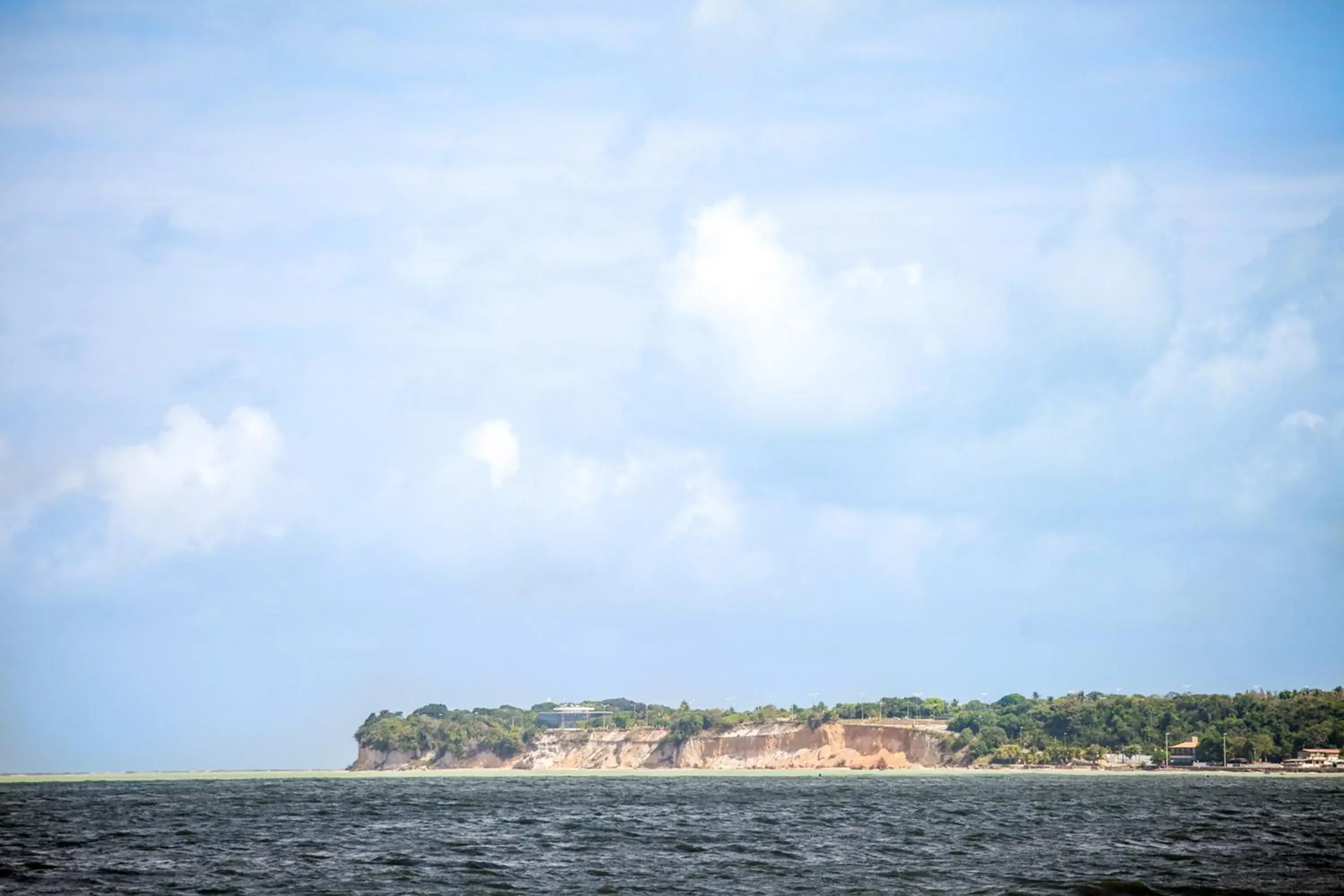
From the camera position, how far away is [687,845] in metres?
66.6

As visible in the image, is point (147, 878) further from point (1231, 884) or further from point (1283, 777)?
point (1283, 777)

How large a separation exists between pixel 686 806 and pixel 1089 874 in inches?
2411

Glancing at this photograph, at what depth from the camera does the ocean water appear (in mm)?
49188

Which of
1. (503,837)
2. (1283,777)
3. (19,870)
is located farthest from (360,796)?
(1283,777)

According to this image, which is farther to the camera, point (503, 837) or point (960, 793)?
point (960, 793)

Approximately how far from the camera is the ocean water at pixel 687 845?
49.2 meters

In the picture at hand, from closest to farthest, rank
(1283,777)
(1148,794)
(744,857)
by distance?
1. (744,857)
2. (1148,794)
3. (1283,777)

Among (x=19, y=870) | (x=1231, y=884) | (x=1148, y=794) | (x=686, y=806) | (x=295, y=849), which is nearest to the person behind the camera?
(x=1231, y=884)

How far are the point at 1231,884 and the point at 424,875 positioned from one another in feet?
98.7

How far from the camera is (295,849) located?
65.4m

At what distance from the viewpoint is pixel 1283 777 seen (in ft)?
640

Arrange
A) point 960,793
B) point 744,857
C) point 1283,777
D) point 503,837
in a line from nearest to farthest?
point 744,857, point 503,837, point 960,793, point 1283,777

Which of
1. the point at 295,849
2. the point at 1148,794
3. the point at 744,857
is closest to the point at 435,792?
the point at 1148,794

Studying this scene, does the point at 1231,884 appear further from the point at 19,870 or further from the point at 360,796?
the point at 360,796
